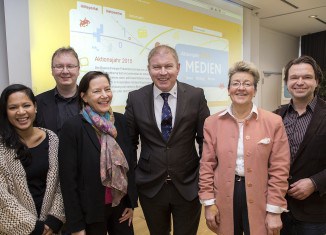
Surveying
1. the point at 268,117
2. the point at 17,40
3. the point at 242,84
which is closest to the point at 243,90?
the point at 242,84

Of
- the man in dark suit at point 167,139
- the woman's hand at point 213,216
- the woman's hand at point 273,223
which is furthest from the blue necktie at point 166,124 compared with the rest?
the woman's hand at point 273,223

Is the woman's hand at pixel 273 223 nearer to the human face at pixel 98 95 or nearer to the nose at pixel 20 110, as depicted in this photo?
the human face at pixel 98 95

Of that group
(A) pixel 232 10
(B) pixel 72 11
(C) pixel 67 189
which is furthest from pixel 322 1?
(C) pixel 67 189

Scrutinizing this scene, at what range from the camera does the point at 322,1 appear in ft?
17.0

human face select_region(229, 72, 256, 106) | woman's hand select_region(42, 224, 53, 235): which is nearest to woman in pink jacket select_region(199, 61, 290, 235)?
human face select_region(229, 72, 256, 106)

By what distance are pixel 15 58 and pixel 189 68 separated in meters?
2.44

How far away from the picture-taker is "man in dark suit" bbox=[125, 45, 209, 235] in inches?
70.0

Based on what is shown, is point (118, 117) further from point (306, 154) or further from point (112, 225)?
point (306, 154)

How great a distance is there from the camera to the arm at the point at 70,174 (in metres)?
1.50

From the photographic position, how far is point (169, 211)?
6.30ft

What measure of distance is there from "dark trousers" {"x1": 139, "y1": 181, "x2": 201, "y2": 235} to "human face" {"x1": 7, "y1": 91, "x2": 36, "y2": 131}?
0.82 m

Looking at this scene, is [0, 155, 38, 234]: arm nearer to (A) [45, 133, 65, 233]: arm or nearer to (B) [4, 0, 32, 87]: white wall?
(A) [45, 133, 65, 233]: arm

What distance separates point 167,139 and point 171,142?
32 mm

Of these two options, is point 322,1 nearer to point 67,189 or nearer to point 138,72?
point 138,72
